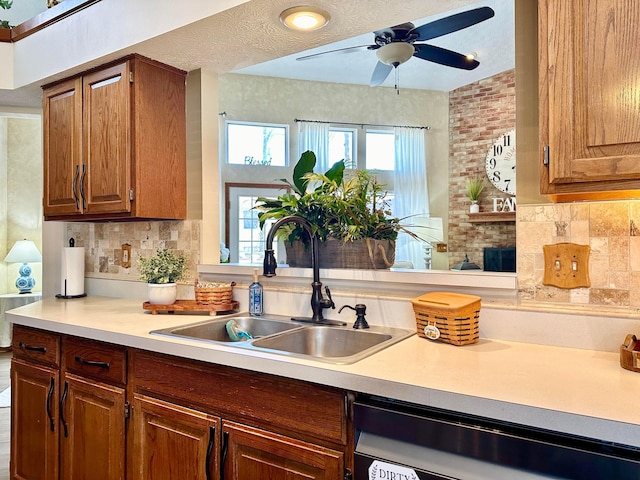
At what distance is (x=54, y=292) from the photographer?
3162mm

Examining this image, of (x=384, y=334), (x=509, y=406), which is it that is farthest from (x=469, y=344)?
(x=509, y=406)

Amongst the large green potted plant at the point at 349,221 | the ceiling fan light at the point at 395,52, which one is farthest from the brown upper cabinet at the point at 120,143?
the ceiling fan light at the point at 395,52

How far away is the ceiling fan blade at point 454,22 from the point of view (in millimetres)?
3258

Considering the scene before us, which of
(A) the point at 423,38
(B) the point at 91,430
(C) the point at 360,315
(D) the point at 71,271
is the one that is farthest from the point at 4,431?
(A) the point at 423,38

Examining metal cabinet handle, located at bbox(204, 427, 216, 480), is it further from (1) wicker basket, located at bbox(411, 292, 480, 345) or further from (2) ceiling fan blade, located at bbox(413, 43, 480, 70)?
(2) ceiling fan blade, located at bbox(413, 43, 480, 70)

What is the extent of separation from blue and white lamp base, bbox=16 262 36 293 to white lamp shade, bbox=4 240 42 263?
0.10 m

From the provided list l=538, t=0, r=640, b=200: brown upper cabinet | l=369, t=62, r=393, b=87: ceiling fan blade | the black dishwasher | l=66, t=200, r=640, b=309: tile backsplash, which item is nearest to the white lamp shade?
l=369, t=62, r=393, b=87: ceiling fan blade

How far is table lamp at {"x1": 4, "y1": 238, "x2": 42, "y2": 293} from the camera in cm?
544

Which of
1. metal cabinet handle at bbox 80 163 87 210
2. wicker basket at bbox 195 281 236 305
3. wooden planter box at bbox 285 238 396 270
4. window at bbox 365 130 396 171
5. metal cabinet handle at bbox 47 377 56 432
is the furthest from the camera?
window at bbox 365 130 396 171

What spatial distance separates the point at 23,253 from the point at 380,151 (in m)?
4.90

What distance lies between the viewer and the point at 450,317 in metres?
1.53

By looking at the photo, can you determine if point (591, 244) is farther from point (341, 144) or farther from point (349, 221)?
point (341, 144)

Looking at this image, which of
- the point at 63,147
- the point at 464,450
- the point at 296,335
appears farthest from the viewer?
the point at 63,147

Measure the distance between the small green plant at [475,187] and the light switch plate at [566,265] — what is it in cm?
514
